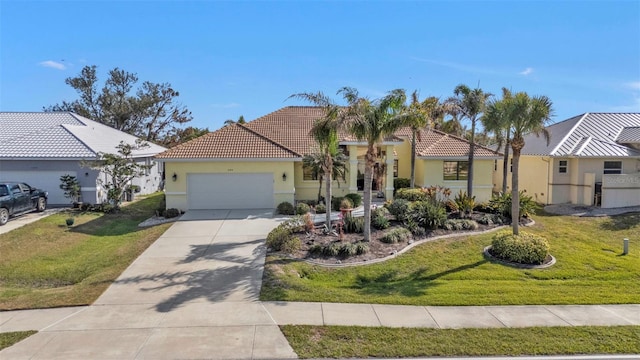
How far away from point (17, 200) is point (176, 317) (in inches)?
585

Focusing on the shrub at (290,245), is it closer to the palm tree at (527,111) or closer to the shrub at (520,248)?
the shrub at (520,248)

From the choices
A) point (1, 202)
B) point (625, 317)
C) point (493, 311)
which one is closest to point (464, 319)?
point (493, 311)

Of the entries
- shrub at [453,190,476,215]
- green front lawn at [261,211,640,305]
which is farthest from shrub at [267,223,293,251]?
shrub at [453,190,476,215]

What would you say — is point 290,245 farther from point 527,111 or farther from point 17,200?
point 17,200

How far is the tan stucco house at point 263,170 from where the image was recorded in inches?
787

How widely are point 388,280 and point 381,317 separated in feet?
9.56

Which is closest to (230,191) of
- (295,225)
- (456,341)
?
(295,225)

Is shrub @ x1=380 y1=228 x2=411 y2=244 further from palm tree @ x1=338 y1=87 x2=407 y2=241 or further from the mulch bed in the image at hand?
palm tree @ x1=338 y1=87 x2=407 y2=241

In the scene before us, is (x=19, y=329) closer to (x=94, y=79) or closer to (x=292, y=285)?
(x=292, y=285)

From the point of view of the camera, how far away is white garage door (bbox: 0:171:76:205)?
834 inches

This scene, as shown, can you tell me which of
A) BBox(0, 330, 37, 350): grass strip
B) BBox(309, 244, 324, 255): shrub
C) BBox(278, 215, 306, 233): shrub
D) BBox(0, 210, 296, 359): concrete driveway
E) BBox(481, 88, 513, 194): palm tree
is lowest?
BBox(0, 330, 37, 350): grass strip

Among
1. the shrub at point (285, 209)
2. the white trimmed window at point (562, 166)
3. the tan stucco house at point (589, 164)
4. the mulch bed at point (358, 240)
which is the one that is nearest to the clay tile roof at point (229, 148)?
the shrub at point (285, 209)

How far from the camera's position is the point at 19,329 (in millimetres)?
7309

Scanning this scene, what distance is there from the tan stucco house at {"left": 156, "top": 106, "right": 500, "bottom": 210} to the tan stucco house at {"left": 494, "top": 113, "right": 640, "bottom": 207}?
3.84 m
